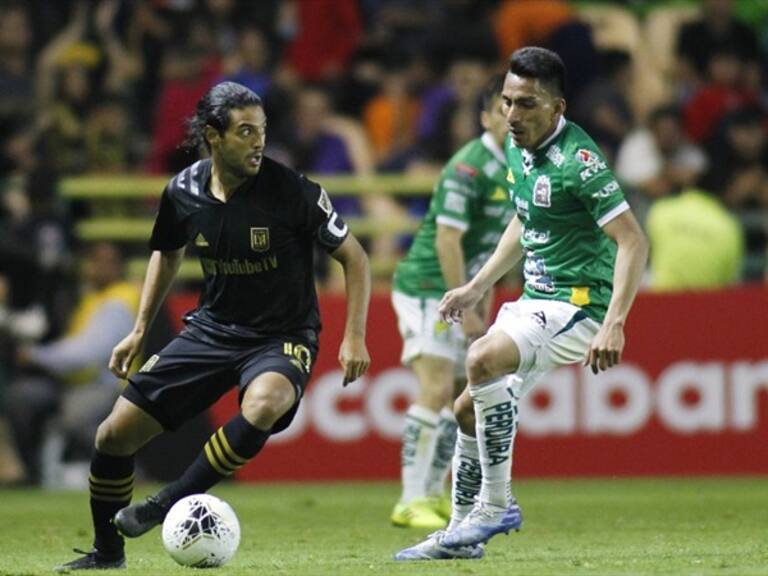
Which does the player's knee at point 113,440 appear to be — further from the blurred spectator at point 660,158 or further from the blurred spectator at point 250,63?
the blurred spectator at point 250,63

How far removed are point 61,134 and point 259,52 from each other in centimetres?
197

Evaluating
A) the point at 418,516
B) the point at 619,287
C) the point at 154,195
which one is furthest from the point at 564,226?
the point at 154,195

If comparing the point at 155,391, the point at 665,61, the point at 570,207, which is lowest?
the point at 155,391

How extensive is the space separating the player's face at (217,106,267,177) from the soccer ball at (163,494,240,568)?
5.02ft

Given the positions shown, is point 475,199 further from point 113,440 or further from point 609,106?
point 609,106

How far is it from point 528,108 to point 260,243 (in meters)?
1.37

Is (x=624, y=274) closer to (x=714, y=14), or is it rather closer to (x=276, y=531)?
(x=276, y=531)

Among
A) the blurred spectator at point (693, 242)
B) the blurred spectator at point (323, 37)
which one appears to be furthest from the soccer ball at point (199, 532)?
the blurred spectator at point (323, 37)

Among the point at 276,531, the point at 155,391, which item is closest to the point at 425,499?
the point at 276,531

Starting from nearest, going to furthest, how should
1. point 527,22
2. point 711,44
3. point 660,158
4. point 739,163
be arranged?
point 660,158 → point 739,163 → point 711,44 → point 527,22

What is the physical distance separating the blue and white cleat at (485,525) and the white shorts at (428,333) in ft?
9.63

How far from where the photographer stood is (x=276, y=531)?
36.2 feet

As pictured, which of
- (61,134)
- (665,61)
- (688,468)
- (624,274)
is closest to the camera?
(624,274)

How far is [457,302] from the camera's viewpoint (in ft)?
29.0
